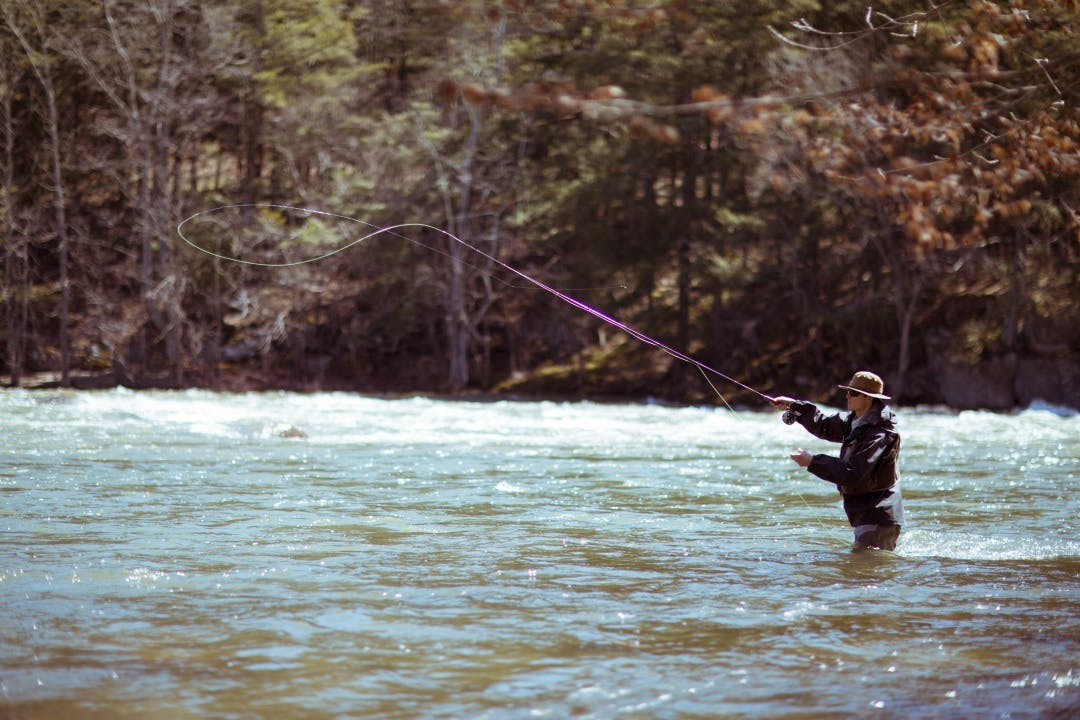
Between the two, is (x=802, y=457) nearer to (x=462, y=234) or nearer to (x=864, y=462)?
(x=864, y=462)

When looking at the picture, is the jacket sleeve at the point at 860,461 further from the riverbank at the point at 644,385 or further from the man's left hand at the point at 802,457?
the riverbank at the point at 644,385

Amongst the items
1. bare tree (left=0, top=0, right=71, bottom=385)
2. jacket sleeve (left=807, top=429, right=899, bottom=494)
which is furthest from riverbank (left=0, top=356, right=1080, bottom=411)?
jacket sleeve (left=807, top=429, right=899, bottom=494)

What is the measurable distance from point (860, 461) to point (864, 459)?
26mm

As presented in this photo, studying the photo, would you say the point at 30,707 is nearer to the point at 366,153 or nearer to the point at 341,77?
the point at 366,153

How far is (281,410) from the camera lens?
21.5 meters

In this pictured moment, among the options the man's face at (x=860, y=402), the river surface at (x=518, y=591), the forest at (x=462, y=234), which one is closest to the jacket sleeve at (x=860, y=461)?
the man's face at (x=860, y=402)

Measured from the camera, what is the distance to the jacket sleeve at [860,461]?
279 inches

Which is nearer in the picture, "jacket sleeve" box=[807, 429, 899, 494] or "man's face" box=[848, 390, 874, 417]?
"jacket sleeve" box=[807, 429, 899, 494]

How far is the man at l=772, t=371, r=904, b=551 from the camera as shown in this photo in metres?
7.15

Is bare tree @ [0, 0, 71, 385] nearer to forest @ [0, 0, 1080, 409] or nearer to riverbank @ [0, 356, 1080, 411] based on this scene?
forest @ [0, 0, 1080, 409]

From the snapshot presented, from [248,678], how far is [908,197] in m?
3.38

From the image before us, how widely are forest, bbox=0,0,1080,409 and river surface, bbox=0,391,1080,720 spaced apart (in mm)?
15639

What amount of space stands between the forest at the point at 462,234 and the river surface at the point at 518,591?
1564cm

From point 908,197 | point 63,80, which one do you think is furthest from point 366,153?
point 908,197
